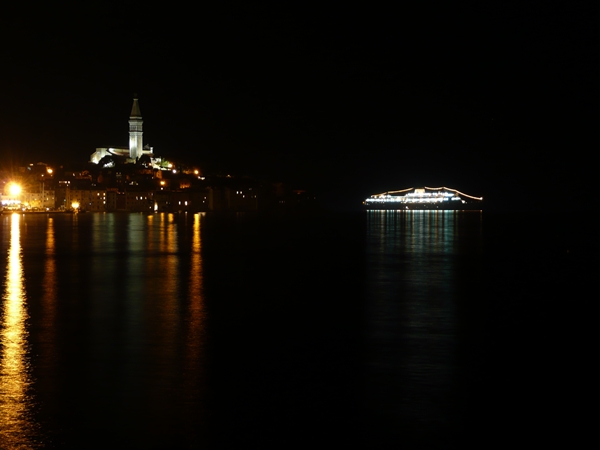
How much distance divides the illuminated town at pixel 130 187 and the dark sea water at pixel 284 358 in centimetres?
6760

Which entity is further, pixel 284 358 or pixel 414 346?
pixel 414 346

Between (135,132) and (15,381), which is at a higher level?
(135,132)

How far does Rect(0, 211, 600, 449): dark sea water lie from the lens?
5914 mm

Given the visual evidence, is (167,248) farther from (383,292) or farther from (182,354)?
(182,354)

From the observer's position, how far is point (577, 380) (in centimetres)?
755

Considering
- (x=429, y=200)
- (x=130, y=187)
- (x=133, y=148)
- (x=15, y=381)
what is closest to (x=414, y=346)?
(x=15, y=381)

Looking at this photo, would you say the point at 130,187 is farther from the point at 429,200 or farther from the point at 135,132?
the point at 429,200

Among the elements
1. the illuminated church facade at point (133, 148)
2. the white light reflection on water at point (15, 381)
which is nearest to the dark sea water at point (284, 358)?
the white light reflection on water at point (15, 381)

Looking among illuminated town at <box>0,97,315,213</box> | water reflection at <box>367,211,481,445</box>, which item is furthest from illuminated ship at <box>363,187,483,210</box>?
water reflection at <box>367,211,481,445</box>

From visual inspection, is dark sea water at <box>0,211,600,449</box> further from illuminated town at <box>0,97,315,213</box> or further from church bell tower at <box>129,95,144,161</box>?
church bell tower at <box>129,95,144,161</box>

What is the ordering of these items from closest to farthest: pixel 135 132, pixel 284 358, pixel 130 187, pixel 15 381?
pixel 15 381, pixel 284 358, pixel 130 187, pixel 135 132

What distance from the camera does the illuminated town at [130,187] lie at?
8656 centimetres

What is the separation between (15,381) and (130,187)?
293ft

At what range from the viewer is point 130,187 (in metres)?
93.9
